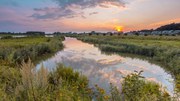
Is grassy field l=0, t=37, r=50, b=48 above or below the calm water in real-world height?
above

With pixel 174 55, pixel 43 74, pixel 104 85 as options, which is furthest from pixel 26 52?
pixel 43 74

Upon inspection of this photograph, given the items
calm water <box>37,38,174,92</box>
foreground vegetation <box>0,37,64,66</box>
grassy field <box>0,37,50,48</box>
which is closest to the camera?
calm water <box>37,38,174,92</box>

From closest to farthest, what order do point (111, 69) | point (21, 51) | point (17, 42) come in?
point (111, 69) → point (21, 51) → point (17, 42)

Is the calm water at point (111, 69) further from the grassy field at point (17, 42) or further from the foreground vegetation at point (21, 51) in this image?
the grassy field at point (17, 42)

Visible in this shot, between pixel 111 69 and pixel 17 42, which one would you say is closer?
pixel 111 69

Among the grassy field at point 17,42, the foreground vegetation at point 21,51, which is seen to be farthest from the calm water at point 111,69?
the grassy field at point 17,42

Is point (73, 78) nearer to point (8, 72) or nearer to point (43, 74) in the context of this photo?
point (8, 72)

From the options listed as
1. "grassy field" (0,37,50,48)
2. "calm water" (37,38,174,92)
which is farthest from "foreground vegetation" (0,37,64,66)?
"calm water" (37,38,174,92)

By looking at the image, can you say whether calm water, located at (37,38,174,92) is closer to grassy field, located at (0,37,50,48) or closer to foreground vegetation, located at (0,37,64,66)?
foreground vegetation, located at (0,37,64,66)

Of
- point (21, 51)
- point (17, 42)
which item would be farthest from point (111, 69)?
point (17, 42)

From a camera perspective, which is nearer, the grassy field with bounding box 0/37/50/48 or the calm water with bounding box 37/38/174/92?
the calm water with bounding box 37/38/174/92

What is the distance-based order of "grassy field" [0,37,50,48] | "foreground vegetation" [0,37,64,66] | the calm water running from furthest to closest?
1. "grassy field" [0,37,50,48]
2. "foreground vegetation" [0,37,64,66]
3. the calm water

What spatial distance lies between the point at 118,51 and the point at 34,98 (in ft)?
83.2

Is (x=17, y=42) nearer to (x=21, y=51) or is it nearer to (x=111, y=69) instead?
(x=21, y=51)
